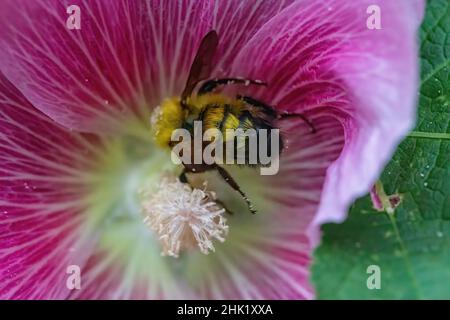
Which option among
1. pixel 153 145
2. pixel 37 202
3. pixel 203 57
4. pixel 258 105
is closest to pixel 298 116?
pixel 258 105

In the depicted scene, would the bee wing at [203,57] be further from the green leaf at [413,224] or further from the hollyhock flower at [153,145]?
the green leaf at [413,224]

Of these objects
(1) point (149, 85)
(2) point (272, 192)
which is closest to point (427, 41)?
(2) point (272, 192)

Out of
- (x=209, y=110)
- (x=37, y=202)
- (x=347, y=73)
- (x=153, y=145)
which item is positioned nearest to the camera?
(x=347, y=73)

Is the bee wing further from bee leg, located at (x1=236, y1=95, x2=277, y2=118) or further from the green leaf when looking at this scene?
the green leaf

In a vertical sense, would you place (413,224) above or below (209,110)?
below

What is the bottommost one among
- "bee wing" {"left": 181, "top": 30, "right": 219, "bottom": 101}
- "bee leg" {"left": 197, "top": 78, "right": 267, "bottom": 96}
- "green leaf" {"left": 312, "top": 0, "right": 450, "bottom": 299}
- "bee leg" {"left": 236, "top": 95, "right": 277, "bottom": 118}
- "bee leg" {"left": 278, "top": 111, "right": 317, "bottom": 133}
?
"green leaf" {"left": 312, "top": 0, "right": 450, "bottom": 299}

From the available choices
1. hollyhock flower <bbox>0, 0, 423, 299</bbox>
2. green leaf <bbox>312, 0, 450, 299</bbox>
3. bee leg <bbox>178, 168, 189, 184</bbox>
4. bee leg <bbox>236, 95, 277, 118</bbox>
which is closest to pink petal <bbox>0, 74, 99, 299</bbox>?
hollyhock flower <bbox>0, 0, 423, 299</bbox>

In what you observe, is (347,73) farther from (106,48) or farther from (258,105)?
(106,48)

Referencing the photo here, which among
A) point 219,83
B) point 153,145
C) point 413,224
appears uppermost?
point 219,83
